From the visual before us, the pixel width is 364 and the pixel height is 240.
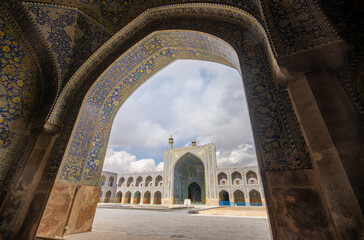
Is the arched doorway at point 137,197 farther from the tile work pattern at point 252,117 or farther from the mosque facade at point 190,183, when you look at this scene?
the tile work pattern at point 252,117

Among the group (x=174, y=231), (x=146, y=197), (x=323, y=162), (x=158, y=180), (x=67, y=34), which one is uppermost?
(x=67, y=34)

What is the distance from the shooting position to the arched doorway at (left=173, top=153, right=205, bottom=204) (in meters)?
22.8

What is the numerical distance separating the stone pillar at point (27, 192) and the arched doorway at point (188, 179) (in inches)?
796

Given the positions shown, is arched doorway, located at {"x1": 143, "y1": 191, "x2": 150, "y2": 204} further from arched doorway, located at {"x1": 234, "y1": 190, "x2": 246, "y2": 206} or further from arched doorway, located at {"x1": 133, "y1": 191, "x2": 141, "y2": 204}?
arched doorway, located at {"x1": 234, "y1": 190, "x2": 246, "y2": 206}

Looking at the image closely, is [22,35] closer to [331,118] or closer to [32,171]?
[32,171]

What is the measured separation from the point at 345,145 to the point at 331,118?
0.91ft

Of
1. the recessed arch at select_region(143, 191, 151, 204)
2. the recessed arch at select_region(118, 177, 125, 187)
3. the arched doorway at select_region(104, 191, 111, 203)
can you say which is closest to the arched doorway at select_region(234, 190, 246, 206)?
the recessed arch at select_region(143, 191, 151, 204)

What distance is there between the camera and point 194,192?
27.6 m

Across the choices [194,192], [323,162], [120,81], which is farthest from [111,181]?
[323,162]

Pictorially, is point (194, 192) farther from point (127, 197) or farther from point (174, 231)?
point (174, 231)

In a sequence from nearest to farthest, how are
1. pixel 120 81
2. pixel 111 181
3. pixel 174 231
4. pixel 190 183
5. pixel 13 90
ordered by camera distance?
pixel 174 231
pixel 13 90
pixel 120 81
pixel 190 183
pixel 111 181

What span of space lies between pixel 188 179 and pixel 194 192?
3831 millimetres

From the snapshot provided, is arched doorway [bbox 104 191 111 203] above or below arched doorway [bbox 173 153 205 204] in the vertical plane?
below

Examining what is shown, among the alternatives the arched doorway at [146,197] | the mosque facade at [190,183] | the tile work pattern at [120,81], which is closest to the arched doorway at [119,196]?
the mosque facade at [190,183]
